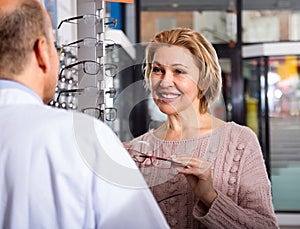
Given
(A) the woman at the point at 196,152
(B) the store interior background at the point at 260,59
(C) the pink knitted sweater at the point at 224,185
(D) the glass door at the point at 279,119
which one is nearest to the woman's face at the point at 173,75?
(A) the woman at the point at 196,152

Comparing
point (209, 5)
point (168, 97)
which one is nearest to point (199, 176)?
point (168, 97)

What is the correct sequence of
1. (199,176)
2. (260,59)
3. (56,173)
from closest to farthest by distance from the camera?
(56,173), (199,176), (260,59)

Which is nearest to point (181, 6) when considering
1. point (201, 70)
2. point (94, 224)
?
point (201, 70)

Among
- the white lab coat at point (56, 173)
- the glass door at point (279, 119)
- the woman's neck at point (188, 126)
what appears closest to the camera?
the white lab coat at point (56, 173)

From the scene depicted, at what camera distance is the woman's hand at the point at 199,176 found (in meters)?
1.33

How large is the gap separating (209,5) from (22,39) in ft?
18.6

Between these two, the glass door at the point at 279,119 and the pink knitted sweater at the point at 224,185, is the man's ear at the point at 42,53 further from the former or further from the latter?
the glass door at the point at 279,119

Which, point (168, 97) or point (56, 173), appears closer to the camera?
point (56, 173)

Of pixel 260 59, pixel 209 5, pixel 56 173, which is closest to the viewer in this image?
pixel 56 173

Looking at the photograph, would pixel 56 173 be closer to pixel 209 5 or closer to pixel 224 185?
pixel 224 185

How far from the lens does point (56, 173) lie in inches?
41.3

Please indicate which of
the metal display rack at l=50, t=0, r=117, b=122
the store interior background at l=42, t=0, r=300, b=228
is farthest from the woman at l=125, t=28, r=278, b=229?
the store interior background at l=42, t=0, r=300, b=228

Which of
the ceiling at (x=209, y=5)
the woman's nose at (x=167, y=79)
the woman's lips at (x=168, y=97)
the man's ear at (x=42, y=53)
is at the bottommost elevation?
the woman's lips at (x=168, y=97)

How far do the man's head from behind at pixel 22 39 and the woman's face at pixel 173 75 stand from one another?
0.35 metres
